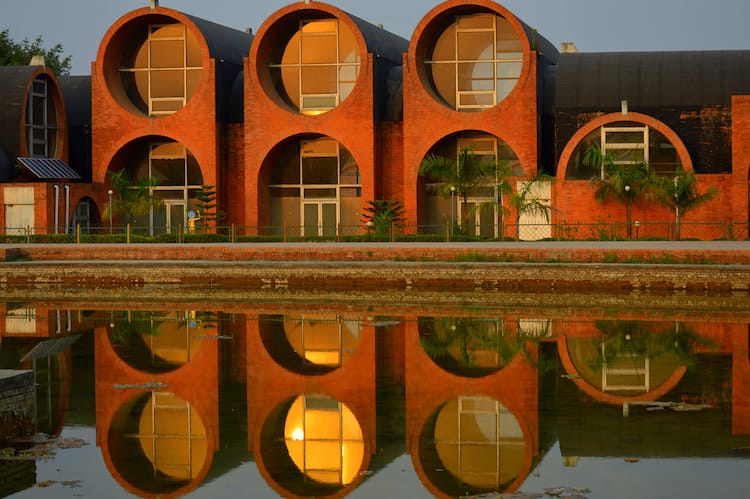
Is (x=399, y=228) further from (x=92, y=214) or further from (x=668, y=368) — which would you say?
(x=668, y=368)

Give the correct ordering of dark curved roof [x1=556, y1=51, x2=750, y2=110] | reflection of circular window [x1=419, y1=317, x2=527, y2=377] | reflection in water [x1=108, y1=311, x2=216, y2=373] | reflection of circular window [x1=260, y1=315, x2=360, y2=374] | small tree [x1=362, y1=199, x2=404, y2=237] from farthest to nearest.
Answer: small tree [x1=362, y1=199, x2=404, y2=237] → dark curved roof [x1=556, y1=51, x2=750, y2=110] → reflection in water [x1=108, y1=311, x2=216, y2=373] → reflection of circular window [x1=260, y1=315, x2=360, y2=374] → reflection of circular window [x1=419, y1=317, x2=527, y2=377]

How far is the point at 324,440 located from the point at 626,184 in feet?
92.0

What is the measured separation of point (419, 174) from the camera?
44250 mm

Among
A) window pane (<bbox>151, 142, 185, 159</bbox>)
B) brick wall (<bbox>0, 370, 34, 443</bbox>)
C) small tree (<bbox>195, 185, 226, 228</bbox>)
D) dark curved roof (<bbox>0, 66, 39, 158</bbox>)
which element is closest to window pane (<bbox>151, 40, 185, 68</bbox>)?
window pane (<bbox>151, 142, 185, 159</bbox>)

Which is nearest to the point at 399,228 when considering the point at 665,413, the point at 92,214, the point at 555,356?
the point at 92,214

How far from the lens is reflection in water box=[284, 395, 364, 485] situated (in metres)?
13.1

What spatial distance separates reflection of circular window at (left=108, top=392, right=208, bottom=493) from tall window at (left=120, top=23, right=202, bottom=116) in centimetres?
3170

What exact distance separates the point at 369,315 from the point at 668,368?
821 centimetres

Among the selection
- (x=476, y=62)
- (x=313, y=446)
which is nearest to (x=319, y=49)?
(x=476, y=62)

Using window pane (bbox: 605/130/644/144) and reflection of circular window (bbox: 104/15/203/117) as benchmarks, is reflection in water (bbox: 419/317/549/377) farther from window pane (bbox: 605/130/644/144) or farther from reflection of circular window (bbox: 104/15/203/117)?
reflection of circular window (bbox: 104/15/203/117)

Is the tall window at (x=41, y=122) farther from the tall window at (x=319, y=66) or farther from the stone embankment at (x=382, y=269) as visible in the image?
the stone embankment at (x=382, y=269)

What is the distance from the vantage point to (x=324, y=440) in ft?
46.9

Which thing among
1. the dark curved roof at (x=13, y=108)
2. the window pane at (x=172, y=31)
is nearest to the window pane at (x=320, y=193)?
the window pane at (x=172, y=31)

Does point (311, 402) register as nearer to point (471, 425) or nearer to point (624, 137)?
point (471, 425)
